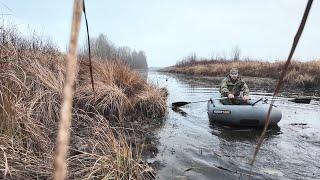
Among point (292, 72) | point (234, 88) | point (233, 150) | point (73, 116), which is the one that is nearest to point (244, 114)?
point (234, 88)

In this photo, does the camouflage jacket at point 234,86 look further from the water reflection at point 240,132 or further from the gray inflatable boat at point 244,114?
the water reflection at point 240,132

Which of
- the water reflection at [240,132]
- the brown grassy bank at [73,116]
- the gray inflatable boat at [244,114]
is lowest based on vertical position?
the water reflection at [240,132]

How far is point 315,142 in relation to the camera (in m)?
7.51

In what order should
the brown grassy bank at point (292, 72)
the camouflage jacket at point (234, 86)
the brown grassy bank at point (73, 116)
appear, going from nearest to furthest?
the brown grassy bank at point (73, 116)
the camouflage jacket at point (234, 86)
the brown grassy bank at point (292, 72)

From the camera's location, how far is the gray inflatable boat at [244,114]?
29.0 feet

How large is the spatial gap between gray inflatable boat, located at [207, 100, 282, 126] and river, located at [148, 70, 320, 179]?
7.9 inches

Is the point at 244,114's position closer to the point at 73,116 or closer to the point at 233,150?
the point at 233,150

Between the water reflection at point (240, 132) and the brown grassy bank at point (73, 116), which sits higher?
the brown grassy bank at point (73, 116)

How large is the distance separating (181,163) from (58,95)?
85.0 inches

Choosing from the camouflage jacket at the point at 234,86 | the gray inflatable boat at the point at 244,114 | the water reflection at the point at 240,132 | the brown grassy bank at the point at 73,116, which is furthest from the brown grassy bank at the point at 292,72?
the brown grassy bank at the point at 73,116

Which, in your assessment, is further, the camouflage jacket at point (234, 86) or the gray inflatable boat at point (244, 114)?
the camouflage jacket at point (234, 86)

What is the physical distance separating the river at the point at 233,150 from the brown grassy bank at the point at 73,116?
0.44 meters

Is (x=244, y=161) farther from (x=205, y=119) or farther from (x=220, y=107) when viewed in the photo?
(x=205, y=119)

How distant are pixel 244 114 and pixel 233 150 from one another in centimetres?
229
